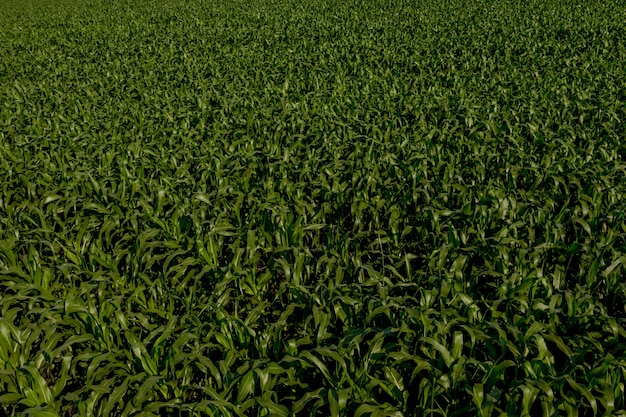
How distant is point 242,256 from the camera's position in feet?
13.5

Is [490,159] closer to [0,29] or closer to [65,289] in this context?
[65,289]

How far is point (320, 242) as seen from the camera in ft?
14.7

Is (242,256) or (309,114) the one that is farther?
(309,114)

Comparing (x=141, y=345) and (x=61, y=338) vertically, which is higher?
(x=141, y=345)

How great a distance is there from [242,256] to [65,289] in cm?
137

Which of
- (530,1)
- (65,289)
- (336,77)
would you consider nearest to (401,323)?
(65,289)

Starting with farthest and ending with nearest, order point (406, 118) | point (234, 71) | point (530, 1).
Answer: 1. point (530, 1)
2. point (234, 71)
3. point (406, 118)

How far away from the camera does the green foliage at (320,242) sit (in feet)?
8.80

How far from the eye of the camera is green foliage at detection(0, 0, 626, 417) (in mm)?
2682

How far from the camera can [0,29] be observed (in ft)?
63.3

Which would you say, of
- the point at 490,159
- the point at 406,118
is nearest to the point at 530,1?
the point at 406,118

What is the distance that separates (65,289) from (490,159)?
4.14 meters

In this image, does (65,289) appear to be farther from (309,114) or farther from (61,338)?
(309,114)

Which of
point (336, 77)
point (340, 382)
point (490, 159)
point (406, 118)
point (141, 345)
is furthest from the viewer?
point (336, 77)
